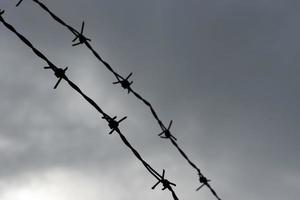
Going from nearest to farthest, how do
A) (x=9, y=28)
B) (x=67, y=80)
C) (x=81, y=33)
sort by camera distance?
(x=9, y=28) → (x=67, y=80) → (x=81, y=33)

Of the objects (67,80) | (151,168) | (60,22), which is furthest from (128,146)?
(60,22)

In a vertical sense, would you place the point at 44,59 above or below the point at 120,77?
below

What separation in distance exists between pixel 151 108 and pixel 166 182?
1293 millimetres

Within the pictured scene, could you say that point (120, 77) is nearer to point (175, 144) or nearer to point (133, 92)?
point (133, 92)

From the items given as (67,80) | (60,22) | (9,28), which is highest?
(60,22)

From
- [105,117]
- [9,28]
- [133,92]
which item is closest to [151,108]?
[133,92]

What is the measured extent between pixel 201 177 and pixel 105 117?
249 centimetres

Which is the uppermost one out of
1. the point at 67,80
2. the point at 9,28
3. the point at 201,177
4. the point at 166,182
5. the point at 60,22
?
the point at 60,22

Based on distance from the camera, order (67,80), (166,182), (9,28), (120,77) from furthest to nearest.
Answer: (120,77), (166,182), (67,80), (9,28)

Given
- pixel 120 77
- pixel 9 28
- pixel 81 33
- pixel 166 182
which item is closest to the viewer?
pixel 9 28

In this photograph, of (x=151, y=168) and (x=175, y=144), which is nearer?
(x=151, y=168)

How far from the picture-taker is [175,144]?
7.27m

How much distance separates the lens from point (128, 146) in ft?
19.5

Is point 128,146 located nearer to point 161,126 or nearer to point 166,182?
point 166,182
